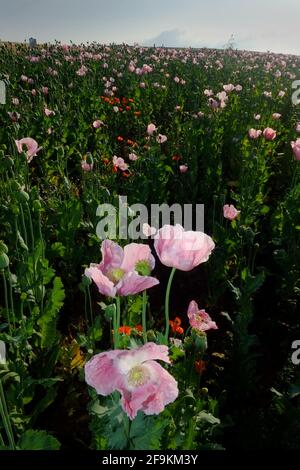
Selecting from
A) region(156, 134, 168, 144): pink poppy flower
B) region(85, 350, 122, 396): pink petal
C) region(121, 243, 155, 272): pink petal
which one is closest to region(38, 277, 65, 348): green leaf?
region(121, 243, 155, 272): pink petal

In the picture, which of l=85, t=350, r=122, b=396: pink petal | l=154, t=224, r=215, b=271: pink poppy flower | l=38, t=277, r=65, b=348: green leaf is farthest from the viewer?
l=38, t=277, r=65, b=348: green leaf

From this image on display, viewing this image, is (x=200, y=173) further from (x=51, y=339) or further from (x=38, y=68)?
(x=38, y=68)

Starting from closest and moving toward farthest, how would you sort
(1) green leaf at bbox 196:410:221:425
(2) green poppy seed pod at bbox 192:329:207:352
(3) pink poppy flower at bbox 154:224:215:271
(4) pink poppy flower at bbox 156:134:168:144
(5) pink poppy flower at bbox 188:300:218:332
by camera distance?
(3) pink poppy flower at bbox 154:224:215:271
(2) green poppy seed pod at bbox 192:329:207:352
(1) green leaf at bbox 196:410:221:425
(5) pink poppy flower at bbox 188:300:218:332
(4) pink poppy flower at bbox 156:134:168:144

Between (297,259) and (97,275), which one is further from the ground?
(97,275)

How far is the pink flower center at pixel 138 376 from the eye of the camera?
2.65ft

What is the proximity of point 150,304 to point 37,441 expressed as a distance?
1593mm

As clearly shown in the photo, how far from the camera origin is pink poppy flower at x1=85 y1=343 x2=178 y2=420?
31.3 inches

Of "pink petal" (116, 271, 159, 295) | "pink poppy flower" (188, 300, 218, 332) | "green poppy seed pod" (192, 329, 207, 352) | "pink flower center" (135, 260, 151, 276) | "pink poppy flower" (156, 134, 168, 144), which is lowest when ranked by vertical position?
"pink poppy flower" (188, 300, 218, 332)

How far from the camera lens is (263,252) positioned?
9.50 feet

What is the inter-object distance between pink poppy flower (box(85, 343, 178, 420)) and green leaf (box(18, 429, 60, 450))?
37 centimetres

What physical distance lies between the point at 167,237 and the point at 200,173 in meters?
3.07

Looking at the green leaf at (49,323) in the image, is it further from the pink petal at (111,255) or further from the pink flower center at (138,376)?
the pink flower center at (138,376)

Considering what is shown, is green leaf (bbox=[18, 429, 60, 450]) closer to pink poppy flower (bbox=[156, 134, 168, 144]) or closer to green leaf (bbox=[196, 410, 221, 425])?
green leaf (bbox=[196, 410, 221, 425])
